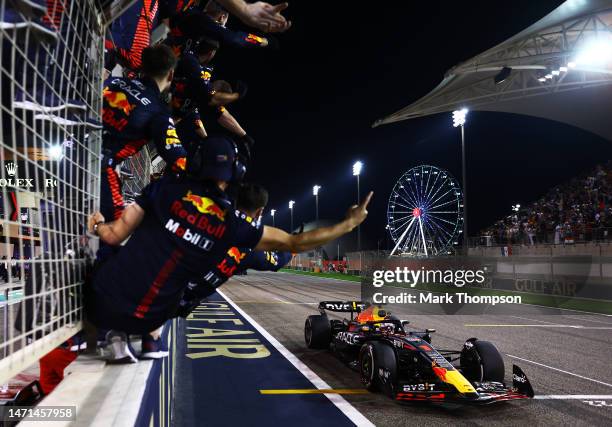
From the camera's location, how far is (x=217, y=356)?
8.04 m

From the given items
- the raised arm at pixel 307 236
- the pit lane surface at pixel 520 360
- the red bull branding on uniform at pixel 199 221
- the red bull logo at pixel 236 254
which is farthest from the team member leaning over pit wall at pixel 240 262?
the pit lane surface at pixel 520 360

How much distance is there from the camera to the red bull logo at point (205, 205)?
6.54 ft

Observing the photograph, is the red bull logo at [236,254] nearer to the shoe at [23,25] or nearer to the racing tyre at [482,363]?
the shoe at [23,25]

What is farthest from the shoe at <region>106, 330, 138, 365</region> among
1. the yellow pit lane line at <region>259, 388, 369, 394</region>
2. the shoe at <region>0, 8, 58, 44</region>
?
the yellow pit lane line at <region>259, 388, 369, 394</region>

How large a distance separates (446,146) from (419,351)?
6434 cm

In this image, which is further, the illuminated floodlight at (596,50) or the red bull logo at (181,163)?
the illuminated floodlight at (596,50)

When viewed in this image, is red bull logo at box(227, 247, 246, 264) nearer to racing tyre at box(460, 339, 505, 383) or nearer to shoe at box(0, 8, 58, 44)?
shoe at box(0, 8, 58, 44)

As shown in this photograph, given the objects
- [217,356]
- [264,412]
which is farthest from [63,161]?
[217,356]

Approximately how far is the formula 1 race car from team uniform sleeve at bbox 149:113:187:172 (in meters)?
4.10

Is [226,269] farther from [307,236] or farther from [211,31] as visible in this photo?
[211,31]

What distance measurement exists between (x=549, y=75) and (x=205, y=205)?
23.4 metres

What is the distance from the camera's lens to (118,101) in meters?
2.41

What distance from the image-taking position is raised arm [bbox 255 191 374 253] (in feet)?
7.24

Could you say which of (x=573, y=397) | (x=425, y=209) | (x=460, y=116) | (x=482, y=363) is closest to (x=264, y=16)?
(x=482, y=363)
